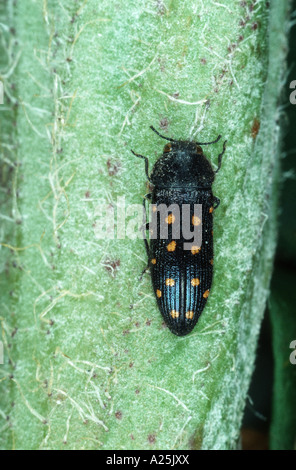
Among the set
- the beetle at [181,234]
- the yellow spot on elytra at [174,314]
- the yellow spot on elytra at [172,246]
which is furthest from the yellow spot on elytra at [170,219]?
the yellow spot on elytra at [174,314]

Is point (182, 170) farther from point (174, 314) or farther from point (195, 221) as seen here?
point (174, 314)

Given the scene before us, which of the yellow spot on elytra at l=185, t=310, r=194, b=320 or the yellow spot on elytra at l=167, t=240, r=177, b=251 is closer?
the yellow spot on elytra at l=185, t=310, r=194, b=320

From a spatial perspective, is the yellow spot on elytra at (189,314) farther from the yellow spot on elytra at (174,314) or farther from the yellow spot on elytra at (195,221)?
the yellow spot on elytra at (195,221)

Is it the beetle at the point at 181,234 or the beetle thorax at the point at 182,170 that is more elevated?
the beetle thorax at the point at 182,170

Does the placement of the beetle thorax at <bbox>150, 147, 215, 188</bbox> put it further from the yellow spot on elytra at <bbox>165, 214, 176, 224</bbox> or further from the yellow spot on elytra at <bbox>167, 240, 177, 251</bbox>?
the yellow spot on elytra at <bbox>167, 240, 177, 251</bbox>

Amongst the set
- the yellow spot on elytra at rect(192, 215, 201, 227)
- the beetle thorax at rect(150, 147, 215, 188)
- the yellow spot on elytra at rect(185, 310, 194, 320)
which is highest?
the beetle thorax at rect(150, 147, 215, 188)

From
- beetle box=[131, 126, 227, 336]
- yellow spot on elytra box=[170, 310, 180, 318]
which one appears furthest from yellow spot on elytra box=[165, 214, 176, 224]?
yellow spot on elytra box=[170, 310, 180, 318]

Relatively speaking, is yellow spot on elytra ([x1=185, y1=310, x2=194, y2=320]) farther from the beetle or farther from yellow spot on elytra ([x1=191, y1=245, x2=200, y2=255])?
yellow spot on elytra ([x1=191, y1=245, x2=200, y2=255])

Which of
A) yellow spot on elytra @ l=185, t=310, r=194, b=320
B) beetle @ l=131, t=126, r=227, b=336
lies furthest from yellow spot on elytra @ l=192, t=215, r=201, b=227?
yellow spot on elytra @ l=185, t=310, r=194, b=320

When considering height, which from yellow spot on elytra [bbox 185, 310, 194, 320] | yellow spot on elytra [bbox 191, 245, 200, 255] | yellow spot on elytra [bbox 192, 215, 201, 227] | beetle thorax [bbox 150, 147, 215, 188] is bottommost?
yellow spot on elytra [bbox 185, 310, 194, 320]

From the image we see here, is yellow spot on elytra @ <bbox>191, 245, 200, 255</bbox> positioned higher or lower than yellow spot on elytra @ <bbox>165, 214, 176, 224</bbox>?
lower
